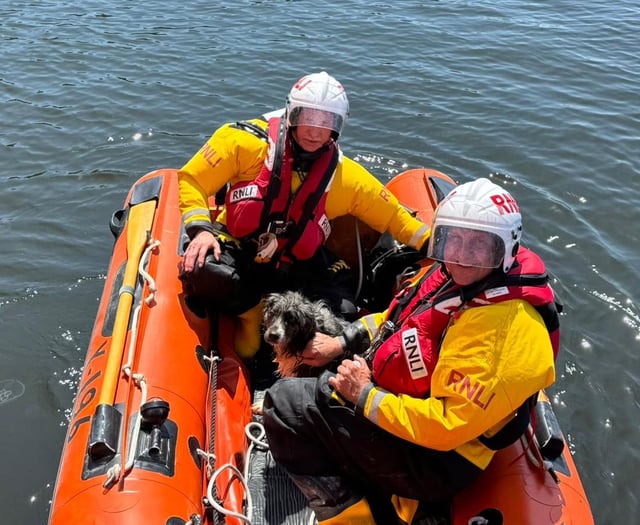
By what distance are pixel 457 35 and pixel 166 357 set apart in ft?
29.7

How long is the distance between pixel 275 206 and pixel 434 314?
1.47m

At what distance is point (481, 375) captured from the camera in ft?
7.22

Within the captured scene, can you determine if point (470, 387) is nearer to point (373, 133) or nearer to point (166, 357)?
point (166, 357)

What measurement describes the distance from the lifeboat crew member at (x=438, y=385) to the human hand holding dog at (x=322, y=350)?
338 mm

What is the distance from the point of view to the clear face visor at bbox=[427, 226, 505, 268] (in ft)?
7.49

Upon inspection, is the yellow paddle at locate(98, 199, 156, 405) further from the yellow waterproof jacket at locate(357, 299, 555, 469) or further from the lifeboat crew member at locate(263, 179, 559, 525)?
the yellow waterproof jacket at locate(357, 299, 555, 469)

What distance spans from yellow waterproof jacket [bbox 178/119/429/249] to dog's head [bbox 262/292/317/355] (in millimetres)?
742

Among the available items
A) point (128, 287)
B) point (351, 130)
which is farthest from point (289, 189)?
point (351, 130)

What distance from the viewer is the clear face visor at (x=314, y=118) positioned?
345 centimetres

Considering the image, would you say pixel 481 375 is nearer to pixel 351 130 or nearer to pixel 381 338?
pixel 381 338

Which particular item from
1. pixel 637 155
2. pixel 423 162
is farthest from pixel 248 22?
pixel 637 155

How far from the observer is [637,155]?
7.35 meters

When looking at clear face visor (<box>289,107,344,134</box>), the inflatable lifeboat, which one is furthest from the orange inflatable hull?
clear face visor (<box>289,107,344,134</box>)

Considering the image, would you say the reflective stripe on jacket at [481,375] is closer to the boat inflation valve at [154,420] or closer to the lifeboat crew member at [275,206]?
the boat inflation valve at [154,420]
